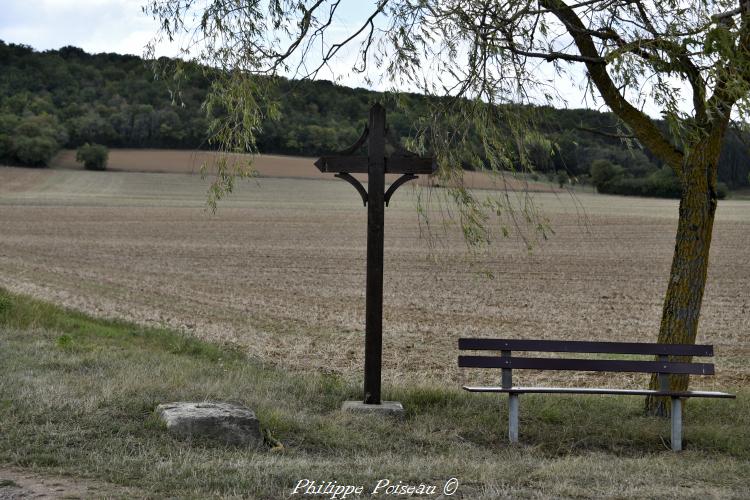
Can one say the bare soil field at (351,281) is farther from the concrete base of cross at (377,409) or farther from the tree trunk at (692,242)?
the tree trunk at (692,242)

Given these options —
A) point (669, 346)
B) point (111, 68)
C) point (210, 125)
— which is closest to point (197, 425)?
point (210, 125)

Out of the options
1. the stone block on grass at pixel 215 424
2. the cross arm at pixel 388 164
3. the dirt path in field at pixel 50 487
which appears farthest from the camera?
the cross arm at pixel 388 164

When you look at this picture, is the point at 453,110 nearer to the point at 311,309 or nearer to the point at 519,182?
the point at 519,182

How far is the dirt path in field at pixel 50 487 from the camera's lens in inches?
211

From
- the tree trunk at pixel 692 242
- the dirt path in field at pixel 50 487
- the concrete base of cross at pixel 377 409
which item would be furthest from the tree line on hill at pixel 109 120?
the dirt path in field at pixel 50 487

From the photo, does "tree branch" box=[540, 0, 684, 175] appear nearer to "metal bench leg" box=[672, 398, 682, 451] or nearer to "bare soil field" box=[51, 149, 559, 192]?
"metal bench leg" box=[672, 398, 682, 451]

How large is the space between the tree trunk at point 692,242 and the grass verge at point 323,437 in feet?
3.34

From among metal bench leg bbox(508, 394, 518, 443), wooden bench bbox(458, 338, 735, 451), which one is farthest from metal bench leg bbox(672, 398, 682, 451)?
metal bench leg bbox(508, 394, 518, 443)

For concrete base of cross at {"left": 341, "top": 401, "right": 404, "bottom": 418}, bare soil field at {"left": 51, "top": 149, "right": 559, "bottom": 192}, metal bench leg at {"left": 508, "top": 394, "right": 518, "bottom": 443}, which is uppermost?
bare soil field at {"left": 51, "top": 149, "right": 559, "bottom": 192}

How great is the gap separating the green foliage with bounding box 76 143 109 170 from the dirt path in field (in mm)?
85466

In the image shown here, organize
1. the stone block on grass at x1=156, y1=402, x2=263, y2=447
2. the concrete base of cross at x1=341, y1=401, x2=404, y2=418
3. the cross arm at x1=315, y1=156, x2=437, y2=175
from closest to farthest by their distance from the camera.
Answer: the stone block on grass at x1=156, y1=402, x2=263, y2=447, the concrete base of cross at x1=341, y1=401, x2=404, y2=418, the cross arm at x1=315, y1=156, x2=437, y2=175

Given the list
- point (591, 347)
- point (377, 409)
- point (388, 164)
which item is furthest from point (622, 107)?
point (377, 409)

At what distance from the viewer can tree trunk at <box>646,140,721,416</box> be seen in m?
9.02

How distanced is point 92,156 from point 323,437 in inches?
3331
